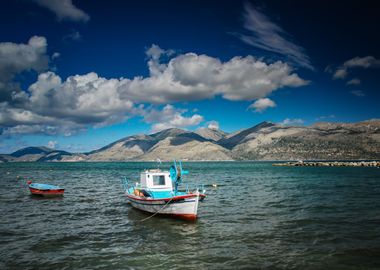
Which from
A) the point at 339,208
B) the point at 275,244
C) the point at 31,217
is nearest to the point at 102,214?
the point at 31,217

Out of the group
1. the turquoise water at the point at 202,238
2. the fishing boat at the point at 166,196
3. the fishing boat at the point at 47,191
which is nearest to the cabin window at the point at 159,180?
the fishing boat at the point at 166,196

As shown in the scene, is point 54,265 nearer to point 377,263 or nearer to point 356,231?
point 377,263

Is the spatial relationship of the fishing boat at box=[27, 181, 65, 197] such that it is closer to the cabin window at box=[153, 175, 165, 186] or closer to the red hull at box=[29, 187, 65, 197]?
the red hull at box=[29, 187, 65, 197]

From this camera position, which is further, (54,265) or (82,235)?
(82,235)

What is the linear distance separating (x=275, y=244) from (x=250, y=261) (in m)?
3.83

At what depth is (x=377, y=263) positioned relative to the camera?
15375mm

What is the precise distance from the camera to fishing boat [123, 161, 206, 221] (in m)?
26.3

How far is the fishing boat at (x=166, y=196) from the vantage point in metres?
26.3

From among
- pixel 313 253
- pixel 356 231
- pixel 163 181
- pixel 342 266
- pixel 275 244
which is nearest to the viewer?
pixel 342 266

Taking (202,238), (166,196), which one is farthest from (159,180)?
(202,238)

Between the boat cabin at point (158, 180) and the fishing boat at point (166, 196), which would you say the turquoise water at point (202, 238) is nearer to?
the fishing boat at point (166, 196)

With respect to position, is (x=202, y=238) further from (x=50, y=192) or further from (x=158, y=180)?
(x=50, y=192)

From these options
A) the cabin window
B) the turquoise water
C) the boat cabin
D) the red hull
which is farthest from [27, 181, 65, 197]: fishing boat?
the cabin window

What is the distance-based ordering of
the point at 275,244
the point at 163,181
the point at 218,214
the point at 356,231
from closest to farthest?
the point at 275,244 → the point at 356,231 → the point at 218,214 → the point at 163,181
